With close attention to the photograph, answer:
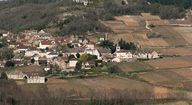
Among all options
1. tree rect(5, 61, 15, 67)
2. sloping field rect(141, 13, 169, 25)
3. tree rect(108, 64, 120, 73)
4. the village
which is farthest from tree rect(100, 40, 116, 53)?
tree rect(5, 61, 15, 67)

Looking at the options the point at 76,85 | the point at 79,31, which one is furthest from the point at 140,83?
the point at 79,31

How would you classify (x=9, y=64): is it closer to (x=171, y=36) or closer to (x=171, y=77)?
(x=171, y=77)

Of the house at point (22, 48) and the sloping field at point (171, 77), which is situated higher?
the house at point (22, 48)

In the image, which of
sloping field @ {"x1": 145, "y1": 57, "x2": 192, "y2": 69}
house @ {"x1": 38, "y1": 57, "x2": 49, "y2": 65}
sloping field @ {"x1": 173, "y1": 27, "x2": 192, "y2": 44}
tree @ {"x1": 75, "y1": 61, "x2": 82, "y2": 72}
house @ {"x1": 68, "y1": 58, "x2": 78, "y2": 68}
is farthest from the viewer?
sloping field @ {"x1": 173, "y1": 27, "x2": 192, "y2": 44}

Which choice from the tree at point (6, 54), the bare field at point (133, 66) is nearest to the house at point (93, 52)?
the bare field at point (133, 66)

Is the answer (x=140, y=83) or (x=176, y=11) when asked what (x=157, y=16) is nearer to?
(x=176, y=11)

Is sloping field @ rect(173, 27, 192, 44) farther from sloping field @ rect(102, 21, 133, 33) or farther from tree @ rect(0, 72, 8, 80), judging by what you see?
tree @ rect(0, 72, 8, 80)

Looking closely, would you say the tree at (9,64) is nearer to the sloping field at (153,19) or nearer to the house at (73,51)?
the house at (73,51)
